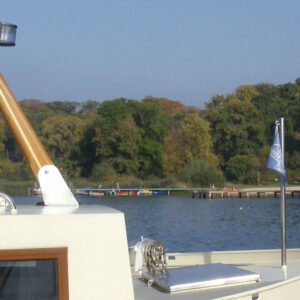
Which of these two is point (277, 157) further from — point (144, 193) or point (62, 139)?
point (62, 139)

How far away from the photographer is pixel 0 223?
2885mm

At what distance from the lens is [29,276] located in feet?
9.17

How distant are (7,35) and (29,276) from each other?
5.06 feet

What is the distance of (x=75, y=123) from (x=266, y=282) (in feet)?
236

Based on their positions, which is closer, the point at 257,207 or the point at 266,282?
the point at 266,282

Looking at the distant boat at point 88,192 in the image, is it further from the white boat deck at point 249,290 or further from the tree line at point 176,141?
the white boat deck at point 249,290

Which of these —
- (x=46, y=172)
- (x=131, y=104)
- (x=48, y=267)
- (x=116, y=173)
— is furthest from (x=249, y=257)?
(x=131, y=104)

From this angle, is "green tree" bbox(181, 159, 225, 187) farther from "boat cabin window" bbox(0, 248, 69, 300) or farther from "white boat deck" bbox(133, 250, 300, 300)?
"boat cabin window" bbox(0, 248, 69, 300)

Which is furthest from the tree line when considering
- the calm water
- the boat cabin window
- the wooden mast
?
the boat cabin window

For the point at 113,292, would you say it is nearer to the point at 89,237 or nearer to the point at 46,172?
the point at 89,237

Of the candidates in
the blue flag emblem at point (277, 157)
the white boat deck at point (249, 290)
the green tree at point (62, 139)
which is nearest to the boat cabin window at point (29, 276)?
the white boat deck at point (249, 290)

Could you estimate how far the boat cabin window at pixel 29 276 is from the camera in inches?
110

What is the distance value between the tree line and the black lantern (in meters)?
65.0

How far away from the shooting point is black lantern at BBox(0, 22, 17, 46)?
3561 mm
